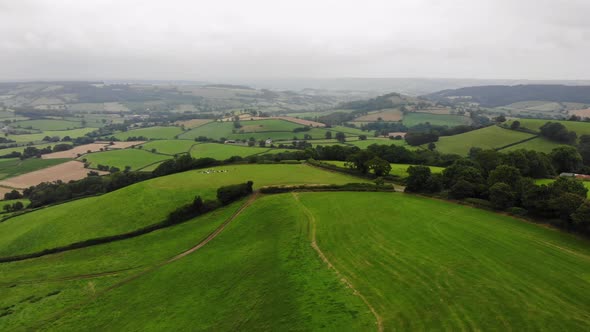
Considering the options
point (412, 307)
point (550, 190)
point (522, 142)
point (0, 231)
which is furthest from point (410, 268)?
point (522, 142)

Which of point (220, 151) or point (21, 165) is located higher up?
point (220, 151)

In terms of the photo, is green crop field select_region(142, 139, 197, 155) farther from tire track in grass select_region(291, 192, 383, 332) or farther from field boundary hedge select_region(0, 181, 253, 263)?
tire track in grass select_region(291, 192, 383, 332)

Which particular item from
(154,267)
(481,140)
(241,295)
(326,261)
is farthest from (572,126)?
(154,267)

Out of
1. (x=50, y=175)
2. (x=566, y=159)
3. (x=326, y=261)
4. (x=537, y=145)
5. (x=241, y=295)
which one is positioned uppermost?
(x=566, y=159)

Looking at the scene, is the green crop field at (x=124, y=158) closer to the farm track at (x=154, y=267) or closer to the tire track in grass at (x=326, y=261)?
the farm track at (x=154, y=267)

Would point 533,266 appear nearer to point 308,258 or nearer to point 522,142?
point 308,258

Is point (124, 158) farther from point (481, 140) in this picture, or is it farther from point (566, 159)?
point (481, 140)
